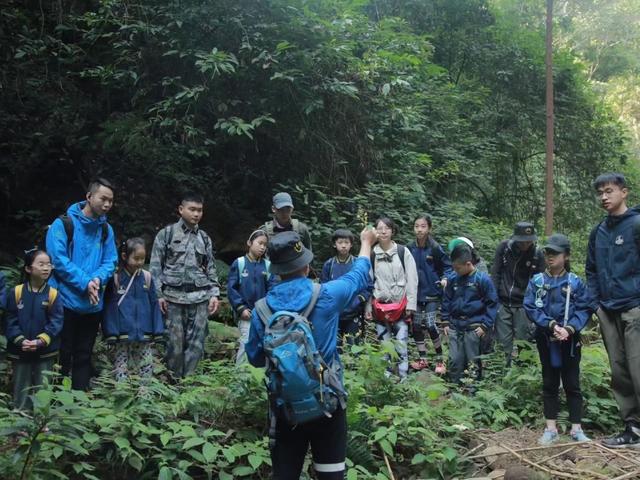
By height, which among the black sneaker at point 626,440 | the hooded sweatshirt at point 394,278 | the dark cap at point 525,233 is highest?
the dark cap at point 525,233

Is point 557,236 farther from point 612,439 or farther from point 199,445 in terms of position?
point 199,445

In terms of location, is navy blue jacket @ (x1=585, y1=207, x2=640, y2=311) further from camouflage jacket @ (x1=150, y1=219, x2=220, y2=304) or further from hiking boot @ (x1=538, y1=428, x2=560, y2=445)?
camouflage jacket @ (x1=150, y1=219, x2=220, y2=304)

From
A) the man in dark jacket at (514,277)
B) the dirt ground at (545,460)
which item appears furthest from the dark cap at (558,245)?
the dirt ground at (545,460)

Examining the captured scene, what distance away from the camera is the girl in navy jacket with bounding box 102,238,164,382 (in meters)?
6.04

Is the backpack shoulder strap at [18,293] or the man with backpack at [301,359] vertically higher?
the backpack shoulder strap at [18,293]

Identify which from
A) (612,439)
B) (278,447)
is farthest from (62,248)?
(612,439)

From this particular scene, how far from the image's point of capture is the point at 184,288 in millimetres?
6488

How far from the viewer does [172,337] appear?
6453 mm

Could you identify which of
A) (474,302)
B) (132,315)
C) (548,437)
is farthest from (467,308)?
(132,315)

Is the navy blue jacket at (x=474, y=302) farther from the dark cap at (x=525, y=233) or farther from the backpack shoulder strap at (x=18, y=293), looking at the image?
the backpack shoulder strap at (x=18, y=293)

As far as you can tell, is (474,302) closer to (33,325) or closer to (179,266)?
(179,266)

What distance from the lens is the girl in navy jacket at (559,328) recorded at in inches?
219

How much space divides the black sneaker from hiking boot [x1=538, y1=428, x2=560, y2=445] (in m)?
0.42

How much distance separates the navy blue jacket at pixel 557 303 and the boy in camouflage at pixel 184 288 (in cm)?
344
